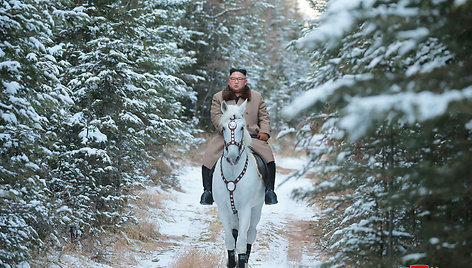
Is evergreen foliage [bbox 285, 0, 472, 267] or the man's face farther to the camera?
the man's face

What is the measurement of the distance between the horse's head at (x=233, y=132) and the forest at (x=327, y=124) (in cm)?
114

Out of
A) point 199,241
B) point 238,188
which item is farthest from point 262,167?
point 199,241

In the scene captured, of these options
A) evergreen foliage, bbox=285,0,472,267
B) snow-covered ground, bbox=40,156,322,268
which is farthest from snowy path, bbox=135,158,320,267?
evergreen foliage, bbox=285,0,472,267

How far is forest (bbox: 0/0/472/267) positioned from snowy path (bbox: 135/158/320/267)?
4.53 ft

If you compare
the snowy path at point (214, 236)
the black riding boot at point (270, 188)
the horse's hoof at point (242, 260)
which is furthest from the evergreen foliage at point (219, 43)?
the horse's hoof at point (242, 260)

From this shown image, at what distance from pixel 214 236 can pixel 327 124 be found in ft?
24.0

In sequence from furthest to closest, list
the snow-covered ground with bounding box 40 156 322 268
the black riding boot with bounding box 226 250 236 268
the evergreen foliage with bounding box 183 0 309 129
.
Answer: the evergreen foliage with bounding box 183 0 309 129, the snow-covered ground with bounding box 40 156 322 268, the black riding boot with bounding box 226 250 236 268

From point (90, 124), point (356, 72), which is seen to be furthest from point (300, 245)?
point (356, 72)

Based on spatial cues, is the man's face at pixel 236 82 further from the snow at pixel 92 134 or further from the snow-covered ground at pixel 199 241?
the snow at pixel 92 134

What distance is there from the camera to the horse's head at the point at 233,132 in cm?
562

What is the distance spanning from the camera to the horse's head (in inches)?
221

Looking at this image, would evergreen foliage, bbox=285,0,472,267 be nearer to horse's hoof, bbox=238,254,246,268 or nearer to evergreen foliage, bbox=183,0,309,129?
horse's hoof, bbox=238,254,246,268

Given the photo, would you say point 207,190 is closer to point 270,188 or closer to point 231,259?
point 270,188

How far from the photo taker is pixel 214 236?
9.95 meters
